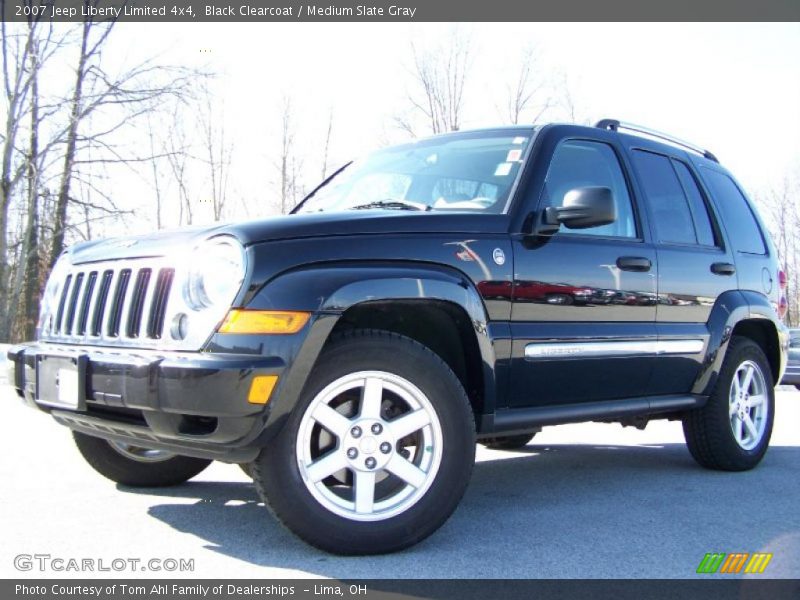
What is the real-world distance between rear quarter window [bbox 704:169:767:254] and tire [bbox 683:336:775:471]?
68cm

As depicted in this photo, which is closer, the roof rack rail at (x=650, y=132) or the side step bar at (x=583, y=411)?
the side step bar at (x=583, y=411)

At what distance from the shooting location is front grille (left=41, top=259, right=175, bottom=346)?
3.19 meters

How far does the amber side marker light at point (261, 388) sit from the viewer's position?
288 cm

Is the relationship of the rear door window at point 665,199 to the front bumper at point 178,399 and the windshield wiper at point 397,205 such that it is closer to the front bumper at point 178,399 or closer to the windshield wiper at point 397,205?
the windshield wiper at point 397,205

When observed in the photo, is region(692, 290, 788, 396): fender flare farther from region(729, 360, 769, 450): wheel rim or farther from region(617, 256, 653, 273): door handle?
region(617, 256, 653, 273): door handle

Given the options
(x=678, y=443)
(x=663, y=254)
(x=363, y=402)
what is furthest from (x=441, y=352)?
(x=678, y=443)

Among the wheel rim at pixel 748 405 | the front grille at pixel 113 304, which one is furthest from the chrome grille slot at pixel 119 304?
the wheel rim at pixel 748 405

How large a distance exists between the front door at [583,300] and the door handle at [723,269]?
28.9 inches

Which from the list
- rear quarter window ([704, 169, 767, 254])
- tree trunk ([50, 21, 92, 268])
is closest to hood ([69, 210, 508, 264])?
rear quarter window ([704, 169, 767, 254])

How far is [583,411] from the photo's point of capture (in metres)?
4.08

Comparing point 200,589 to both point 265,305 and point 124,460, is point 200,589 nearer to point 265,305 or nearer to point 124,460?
point 265,305

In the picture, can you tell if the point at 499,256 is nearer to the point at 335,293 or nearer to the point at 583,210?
the point at 583,210

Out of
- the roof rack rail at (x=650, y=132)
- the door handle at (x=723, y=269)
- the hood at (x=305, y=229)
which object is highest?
the roof rack rail at (x=650, y=132)

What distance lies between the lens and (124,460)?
173 inches
